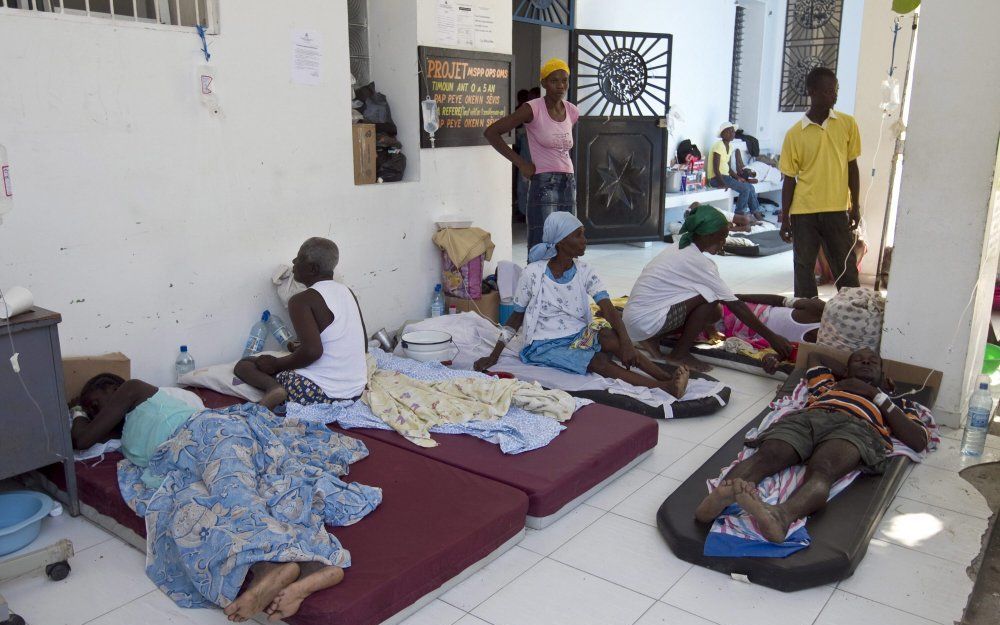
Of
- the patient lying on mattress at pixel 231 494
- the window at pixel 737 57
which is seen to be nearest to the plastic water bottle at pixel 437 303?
the patient lying on mattress at pixel 231 494

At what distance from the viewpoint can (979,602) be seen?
265 cm

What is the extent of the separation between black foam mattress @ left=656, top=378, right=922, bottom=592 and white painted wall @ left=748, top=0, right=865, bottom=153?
987 centimetres

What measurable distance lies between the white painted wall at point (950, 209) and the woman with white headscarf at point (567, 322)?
46.7 inches

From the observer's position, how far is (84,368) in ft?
11.8

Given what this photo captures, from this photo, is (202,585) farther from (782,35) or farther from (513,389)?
(782,35)

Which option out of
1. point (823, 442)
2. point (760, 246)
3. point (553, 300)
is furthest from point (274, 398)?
point (760, 246)

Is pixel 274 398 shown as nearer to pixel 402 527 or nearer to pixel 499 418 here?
pixel 499 418

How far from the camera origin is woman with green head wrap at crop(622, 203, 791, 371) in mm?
4699

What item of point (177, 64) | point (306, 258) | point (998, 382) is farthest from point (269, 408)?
point (998, 382)

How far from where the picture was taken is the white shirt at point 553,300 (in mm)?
4383

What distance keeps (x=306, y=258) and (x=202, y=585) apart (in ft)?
5.12

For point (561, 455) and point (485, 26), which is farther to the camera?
point (485, 26)

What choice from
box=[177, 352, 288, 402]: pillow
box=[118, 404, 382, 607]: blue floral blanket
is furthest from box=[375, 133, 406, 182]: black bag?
box=[118, 404, 382, 607]: blue floral blanket

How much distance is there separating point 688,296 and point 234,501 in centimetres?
304
